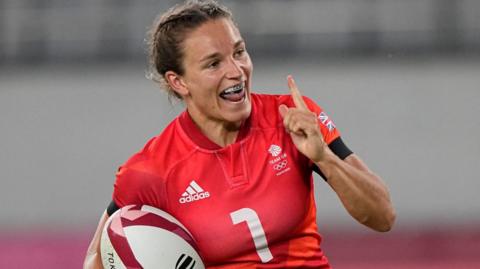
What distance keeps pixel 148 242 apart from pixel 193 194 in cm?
20

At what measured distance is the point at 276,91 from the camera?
27.0 ft

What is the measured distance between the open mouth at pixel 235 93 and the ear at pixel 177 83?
0.18 meters

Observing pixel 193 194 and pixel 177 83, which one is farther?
pixel 177 83

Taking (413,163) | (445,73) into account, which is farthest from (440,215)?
(445,73)

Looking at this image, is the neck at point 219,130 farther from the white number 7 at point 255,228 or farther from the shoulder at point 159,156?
the white number 7 at point 255,228

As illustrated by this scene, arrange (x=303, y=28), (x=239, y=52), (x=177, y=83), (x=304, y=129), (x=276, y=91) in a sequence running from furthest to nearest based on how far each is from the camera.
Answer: (x=303, y=28)
(x=276, y=91)
(x=177, y=83)
(x=239, y=52)
(x=304, y=129)

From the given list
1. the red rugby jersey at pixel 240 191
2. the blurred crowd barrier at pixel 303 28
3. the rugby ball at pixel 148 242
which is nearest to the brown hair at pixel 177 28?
the red rugby jersey at pixel 240 191

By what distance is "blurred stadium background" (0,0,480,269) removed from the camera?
8.24 metres

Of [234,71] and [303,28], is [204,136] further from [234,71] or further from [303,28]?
[303,28]

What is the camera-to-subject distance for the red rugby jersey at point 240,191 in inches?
139

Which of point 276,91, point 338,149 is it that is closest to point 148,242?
point 338,149

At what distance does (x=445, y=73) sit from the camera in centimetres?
826

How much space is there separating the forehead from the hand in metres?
0.24

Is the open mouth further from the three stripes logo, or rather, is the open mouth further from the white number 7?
the three stripes logo
